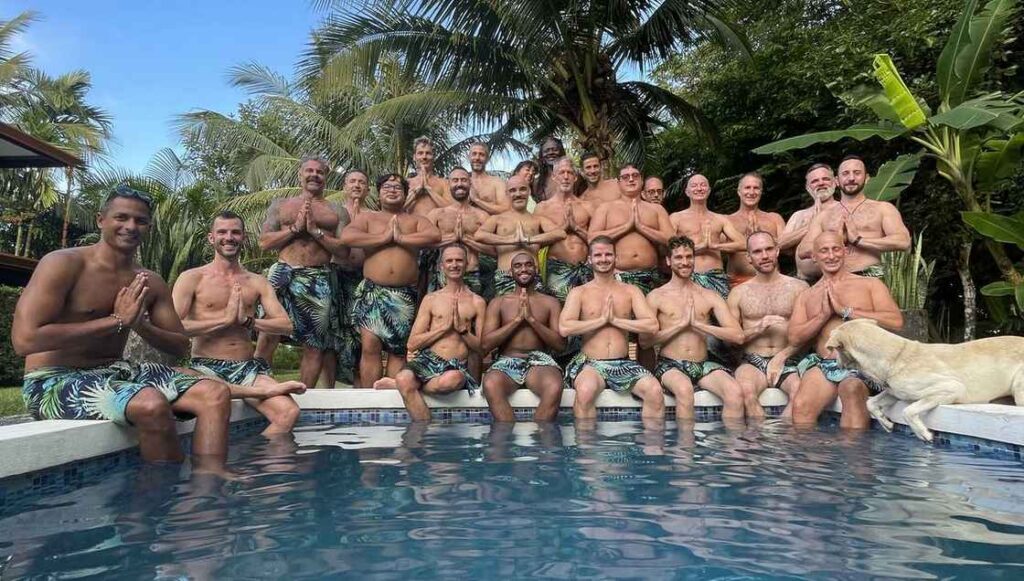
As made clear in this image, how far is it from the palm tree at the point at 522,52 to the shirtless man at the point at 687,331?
17.8 ft

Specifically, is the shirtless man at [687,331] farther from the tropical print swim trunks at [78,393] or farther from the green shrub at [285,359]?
the green shrub at [285,359]

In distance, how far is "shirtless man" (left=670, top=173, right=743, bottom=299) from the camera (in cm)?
698

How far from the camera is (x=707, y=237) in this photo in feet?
23.2

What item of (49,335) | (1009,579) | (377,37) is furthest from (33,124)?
(1009,579)

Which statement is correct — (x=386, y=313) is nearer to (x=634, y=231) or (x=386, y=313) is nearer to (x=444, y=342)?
(x=444, y=342)

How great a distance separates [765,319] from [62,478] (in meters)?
4.83

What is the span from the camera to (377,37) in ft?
35.6

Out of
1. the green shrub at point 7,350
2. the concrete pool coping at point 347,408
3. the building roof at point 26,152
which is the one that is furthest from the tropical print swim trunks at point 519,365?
the green shrub at point 7,350

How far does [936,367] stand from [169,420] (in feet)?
14.2

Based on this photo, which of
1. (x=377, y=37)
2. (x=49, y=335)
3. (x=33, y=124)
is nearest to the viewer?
(x=49, y=335)

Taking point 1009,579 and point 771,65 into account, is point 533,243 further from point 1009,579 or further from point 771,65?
point 771,65

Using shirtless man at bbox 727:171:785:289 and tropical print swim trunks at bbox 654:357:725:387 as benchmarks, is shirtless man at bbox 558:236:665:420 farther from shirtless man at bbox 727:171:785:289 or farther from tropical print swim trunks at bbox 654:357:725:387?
shirtless man at bbox 727:171:785:289

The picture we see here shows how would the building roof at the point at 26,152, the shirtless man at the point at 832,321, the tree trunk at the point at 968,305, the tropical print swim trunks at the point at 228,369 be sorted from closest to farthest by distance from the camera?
the tropical print swim trunks at the point at 228,369 < the shirtless man at the point at 832,321 < the tree trunk at the point at 968,305 < the building roof at the point at 26,152

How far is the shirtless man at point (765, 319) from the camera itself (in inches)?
227
